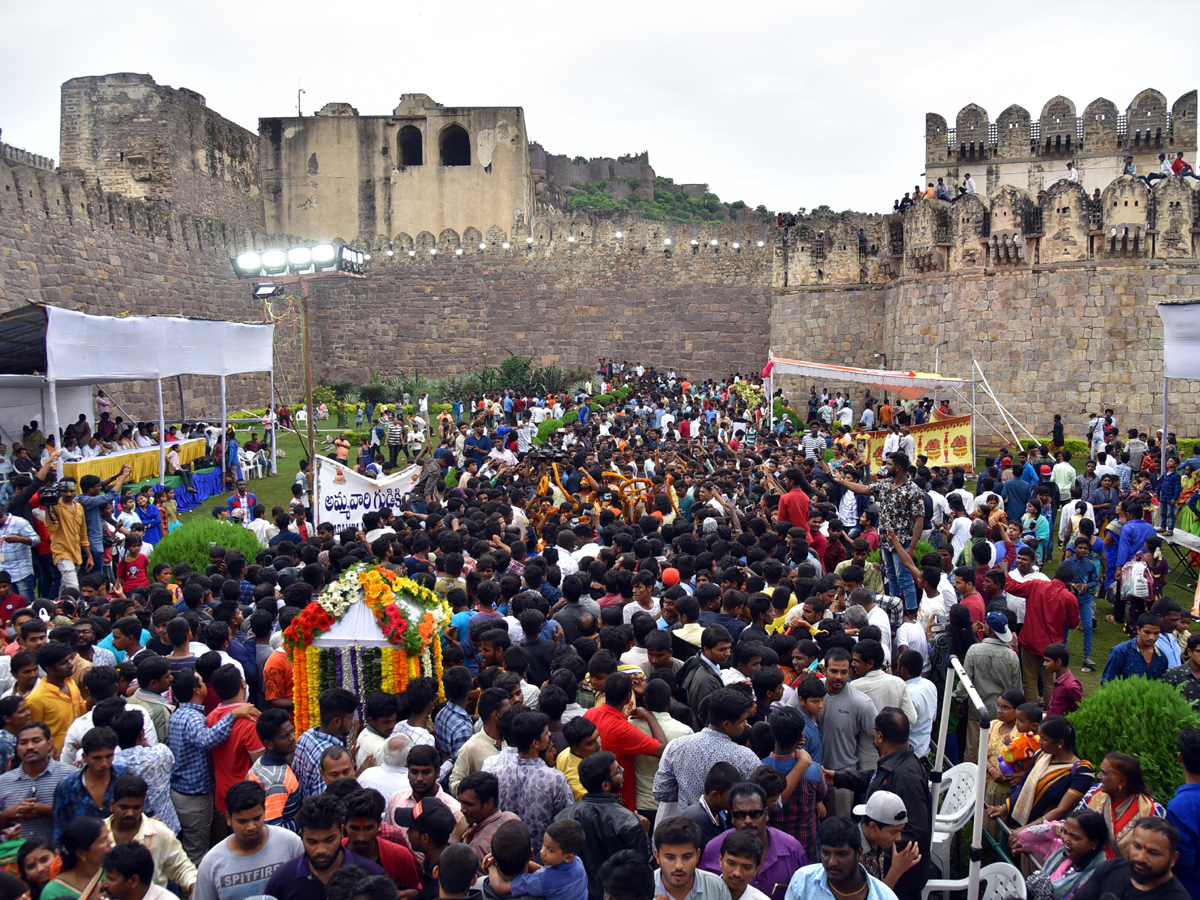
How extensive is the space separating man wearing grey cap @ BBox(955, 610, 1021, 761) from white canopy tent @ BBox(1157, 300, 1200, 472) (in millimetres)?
6172

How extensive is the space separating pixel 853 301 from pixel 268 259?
14297mm

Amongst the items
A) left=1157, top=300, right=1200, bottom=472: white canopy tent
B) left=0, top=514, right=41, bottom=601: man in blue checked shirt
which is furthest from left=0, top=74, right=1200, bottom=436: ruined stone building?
left=0, top=514, right=41, bottom=601: man in blue checked shirt

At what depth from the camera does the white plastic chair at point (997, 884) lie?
3.96 metres

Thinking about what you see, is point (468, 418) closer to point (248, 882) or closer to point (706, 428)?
point (706, 428)

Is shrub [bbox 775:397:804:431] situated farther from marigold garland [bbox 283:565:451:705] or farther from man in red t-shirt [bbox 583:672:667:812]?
man in red t-shirt [bbox 583:672:667:812]

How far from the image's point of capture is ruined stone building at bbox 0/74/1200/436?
18.4 m

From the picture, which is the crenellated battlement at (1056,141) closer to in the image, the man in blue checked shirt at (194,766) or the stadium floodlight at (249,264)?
the stadium floodlight at (249,264)

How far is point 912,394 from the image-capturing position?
18.4 m

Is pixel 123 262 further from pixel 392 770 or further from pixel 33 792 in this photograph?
pixel 392 770

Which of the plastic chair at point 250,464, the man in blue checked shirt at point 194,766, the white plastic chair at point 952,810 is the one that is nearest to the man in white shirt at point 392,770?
the man in blue checked shirt at point 194,766

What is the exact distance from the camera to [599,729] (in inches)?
176

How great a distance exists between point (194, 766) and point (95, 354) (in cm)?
1050

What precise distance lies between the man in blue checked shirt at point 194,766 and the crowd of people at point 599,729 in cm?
1

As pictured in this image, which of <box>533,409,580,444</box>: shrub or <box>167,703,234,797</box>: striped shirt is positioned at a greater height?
<box>533,409,580,444</box>: shrub
